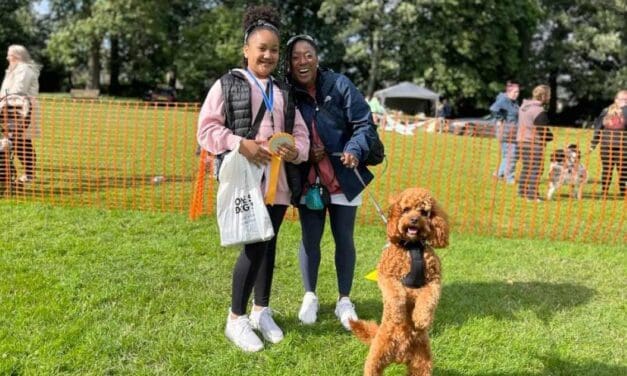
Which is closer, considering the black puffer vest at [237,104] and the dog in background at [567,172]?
the black puffer vest at [237,104]

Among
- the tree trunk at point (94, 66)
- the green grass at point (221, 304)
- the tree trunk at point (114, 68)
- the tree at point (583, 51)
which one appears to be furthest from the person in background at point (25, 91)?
the tree trunk at point (114, 68)

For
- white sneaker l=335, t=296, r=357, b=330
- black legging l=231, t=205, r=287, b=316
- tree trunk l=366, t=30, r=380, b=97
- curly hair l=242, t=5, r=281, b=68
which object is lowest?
white sneaker l=335, t=296, r=357, b=330

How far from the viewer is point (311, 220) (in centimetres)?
352

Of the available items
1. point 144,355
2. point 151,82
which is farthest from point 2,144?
point 151,82

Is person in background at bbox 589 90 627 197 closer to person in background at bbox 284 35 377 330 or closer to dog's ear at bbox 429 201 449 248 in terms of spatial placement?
person in background at bbox 284 35 377 330

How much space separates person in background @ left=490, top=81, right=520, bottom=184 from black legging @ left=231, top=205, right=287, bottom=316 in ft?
20.9

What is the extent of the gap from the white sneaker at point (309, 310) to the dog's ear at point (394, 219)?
1279mm

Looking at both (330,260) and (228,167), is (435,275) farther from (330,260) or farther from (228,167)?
(330,260)

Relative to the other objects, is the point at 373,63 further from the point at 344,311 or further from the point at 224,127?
the point at 224,127

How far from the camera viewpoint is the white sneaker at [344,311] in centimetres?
361

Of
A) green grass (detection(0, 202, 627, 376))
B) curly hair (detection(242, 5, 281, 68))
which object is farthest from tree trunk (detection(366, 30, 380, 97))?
Answer: curly hair (detection(242, 5, 281, 68))

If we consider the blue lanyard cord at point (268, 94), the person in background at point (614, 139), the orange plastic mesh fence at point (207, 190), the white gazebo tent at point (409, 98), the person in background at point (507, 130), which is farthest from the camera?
the white gazebo tent at point (409, 98)

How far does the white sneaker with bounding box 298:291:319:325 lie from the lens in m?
3.65

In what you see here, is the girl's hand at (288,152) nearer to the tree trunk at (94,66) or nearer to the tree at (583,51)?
the tree at (583,51)
